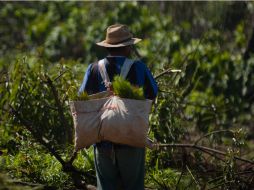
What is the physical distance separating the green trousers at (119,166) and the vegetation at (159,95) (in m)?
0.57

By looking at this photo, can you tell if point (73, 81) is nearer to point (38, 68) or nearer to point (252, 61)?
point (38, 68)

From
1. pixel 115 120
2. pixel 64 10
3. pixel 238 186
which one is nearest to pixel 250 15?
pixel 64 10

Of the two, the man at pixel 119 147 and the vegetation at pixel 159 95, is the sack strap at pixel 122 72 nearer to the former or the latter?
the man at pixel 119 147

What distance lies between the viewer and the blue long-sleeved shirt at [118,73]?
513cm

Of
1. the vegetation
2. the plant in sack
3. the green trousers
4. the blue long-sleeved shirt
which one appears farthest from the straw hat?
the vegetation

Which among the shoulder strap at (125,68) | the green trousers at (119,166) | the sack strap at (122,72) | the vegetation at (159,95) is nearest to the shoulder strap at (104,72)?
the sack strap at (122,72)

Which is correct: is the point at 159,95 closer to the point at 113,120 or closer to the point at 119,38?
the point at 119,38

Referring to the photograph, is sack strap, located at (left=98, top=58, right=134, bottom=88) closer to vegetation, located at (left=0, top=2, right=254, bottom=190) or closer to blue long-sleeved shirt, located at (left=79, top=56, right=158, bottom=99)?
blue long-sleeved shirt, located at (left=79, top=56, right=158, bottom=99)

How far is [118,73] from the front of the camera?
5141mm

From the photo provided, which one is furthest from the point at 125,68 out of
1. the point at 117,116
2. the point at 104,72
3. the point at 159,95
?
the point at 159,95

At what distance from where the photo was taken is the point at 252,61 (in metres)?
11.2

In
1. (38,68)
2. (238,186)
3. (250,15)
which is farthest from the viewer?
(250,15)

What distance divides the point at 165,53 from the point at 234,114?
7.19 ft

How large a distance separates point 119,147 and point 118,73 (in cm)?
55
